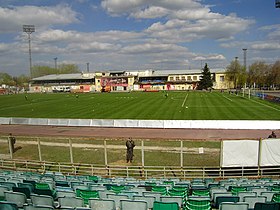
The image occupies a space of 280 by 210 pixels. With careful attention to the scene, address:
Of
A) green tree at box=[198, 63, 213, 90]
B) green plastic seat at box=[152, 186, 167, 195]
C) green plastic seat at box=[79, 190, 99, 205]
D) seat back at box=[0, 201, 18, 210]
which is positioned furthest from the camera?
green tree at box=[198, 63, 213, 90]

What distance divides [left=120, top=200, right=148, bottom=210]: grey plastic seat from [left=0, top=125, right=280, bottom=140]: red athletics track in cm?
1812

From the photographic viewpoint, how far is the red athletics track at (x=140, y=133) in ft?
82.7

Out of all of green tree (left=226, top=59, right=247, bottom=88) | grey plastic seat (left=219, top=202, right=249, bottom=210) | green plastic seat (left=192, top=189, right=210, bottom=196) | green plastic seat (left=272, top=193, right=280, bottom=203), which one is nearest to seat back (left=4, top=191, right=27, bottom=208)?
grey plastic seat (left=219, top=202, right=249, bottom=210)

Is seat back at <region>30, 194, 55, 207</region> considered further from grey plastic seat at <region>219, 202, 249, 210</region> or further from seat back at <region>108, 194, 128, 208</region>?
grey plastic seat at <region>219, 202, 249, 210</region>

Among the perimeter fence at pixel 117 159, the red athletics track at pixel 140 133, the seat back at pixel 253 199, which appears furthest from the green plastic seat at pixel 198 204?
the red athletics track at pixel 140 133

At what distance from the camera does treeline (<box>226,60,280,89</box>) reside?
104m

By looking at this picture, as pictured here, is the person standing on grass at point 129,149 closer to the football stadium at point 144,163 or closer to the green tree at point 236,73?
the football stadium at point 144,163

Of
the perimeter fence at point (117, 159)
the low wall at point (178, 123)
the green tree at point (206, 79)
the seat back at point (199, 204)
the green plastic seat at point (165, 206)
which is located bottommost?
the perimeter fence at point (117, 159)

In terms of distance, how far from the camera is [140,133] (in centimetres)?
2742

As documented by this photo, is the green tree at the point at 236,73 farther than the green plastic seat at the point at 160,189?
Yes

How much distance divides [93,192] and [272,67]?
117032 mm

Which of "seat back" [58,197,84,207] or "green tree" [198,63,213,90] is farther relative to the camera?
"green tree" [198,63,213,90]

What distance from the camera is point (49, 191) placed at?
7945 millimetres

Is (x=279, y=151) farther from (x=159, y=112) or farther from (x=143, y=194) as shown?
(x=159, y=112)
